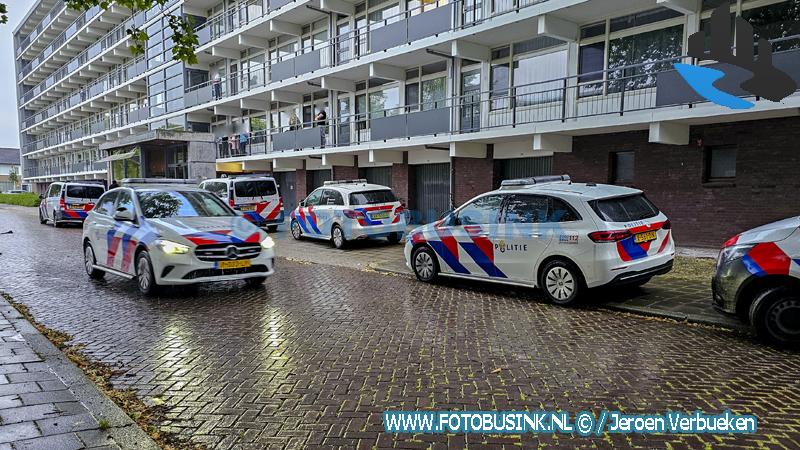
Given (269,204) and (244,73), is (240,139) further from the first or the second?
(269,204)

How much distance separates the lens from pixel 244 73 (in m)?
26.7

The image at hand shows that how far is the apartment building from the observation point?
11281 millimetres

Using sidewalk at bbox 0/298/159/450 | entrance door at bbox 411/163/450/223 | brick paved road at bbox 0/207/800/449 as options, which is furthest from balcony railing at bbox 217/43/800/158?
sidewalk at bbox 0/298/159/450

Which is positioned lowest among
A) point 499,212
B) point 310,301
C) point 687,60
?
point 310,301

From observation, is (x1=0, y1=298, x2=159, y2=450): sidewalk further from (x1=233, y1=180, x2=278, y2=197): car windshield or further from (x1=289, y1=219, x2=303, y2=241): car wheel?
(x1=233, y1=180, x2=278, y2=197): car windshield

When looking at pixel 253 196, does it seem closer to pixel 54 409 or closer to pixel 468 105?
pixel 468 105

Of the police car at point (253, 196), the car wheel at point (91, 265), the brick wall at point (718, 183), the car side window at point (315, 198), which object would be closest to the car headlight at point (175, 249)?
the car wheel at point (91, 265)

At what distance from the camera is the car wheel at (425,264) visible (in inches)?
344

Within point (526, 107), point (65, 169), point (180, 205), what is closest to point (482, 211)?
point (180, 205)

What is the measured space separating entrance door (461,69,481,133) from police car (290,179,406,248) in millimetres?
3953

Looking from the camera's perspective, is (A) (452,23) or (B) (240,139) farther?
(B) (240,139)

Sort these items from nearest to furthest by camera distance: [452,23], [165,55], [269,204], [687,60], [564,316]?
[564,316]
[687,60]
[452,23]
[269,204]
[165,55]

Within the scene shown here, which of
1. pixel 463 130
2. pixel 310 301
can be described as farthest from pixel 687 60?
pixel 310 301

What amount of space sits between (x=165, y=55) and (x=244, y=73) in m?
11.4
